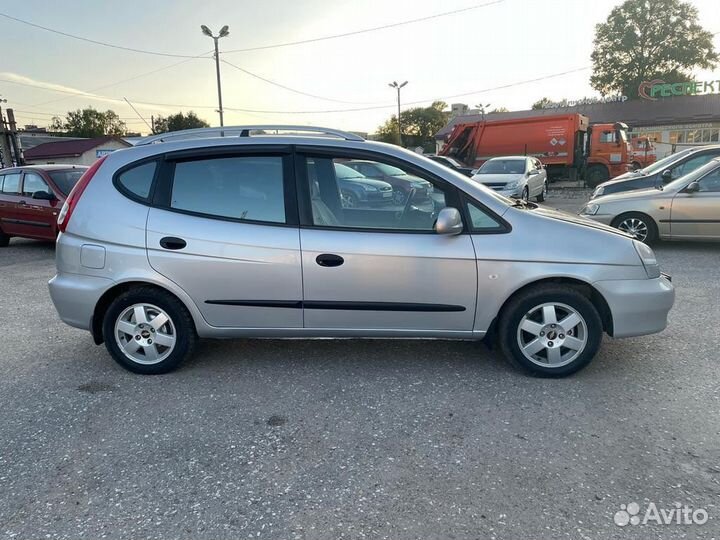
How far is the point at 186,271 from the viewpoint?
347 cm

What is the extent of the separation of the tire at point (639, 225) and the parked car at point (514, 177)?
4806 mm

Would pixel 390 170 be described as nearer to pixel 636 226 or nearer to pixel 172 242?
pixel 172 242

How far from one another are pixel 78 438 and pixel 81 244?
54.1 inches

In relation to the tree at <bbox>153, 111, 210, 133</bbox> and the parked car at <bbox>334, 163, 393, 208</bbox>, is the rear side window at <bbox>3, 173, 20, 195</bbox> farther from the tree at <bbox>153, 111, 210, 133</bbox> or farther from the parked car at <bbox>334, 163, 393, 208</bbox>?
the tree at <bbox>153, 111, 210, 133</bbox>

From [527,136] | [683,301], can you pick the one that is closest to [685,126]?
[527,136]

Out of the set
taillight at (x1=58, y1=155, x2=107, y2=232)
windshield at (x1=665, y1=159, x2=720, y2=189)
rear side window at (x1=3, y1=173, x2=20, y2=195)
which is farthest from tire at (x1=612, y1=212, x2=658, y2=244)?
rear side window at (x1=3, y1=173, x2=20, y2=195)

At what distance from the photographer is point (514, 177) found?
44.3ft

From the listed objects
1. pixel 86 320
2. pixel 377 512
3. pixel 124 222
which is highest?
pixel 124 222

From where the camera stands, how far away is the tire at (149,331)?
3.57 metres

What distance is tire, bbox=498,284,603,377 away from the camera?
3.38m

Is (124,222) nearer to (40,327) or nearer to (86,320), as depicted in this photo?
(86,320)

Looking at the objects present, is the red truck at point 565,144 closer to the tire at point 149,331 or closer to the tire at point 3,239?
the tire at point 3,239

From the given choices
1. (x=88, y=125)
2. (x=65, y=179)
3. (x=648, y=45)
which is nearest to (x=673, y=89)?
(x=648, y=45)

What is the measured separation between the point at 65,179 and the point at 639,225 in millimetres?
9644
